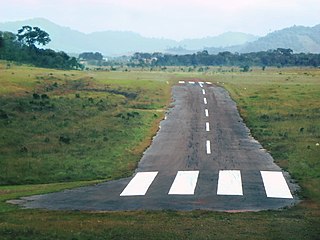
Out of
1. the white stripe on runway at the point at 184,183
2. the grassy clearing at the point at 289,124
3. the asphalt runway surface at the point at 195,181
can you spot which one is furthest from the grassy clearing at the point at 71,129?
the grassy clearing at the point at 289,124

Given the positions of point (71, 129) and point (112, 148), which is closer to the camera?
point (112, 148)

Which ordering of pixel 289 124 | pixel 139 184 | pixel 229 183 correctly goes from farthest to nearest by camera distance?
pixel 289 124 → pixel 139 184 → pixel 229 183

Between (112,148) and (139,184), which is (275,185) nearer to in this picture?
(139,184)

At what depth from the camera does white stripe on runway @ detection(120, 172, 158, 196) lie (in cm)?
1909

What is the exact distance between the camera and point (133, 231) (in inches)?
525

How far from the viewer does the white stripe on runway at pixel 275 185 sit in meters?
18.5

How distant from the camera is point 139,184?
20578 mm

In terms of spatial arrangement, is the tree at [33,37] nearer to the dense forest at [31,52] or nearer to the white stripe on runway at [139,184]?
the dense forest at [31,52]

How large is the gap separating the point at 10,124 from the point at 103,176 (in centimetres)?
1229

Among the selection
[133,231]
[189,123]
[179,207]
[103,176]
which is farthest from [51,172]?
[189,123]

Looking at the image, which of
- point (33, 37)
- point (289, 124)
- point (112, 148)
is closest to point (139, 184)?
point (112, 148)

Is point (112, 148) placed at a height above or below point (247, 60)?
above

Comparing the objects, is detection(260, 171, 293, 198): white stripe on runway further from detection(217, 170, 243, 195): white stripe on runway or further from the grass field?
detection(217, 170, 243, 195): white stripe on runway

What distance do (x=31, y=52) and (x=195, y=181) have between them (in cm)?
9596
